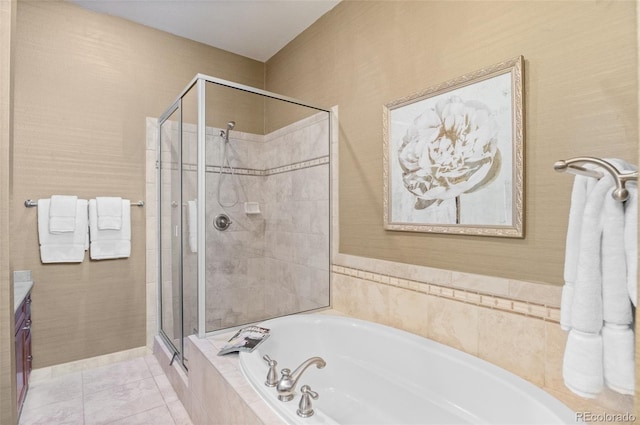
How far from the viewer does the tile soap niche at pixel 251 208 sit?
2131 mm

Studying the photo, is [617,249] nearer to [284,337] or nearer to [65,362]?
[284,337]

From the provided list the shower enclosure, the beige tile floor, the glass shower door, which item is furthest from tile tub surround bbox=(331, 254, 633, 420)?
the beige tile floor

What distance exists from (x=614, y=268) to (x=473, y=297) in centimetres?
83

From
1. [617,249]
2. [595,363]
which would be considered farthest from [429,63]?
[595,363]

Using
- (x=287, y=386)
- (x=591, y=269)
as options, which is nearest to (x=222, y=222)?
(x=287, y=386)

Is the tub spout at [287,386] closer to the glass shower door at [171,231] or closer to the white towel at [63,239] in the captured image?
the glass shower door at [171,231]

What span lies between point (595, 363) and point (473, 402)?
0.80 m

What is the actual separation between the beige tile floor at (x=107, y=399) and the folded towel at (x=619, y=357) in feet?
6.71

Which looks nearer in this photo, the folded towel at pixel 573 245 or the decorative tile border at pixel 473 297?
the folded towel at pixel 573 245

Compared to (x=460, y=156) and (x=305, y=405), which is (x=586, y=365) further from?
(x=460, y=156)

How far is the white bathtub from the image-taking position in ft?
4.25

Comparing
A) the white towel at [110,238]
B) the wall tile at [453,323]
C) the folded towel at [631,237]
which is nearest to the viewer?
the folded towel at [631,237]

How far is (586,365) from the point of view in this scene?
32.9 inches

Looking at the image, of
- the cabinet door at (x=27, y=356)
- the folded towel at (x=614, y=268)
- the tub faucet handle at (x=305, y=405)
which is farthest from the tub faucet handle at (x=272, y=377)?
the cabinet door at (x=27, y=356)
